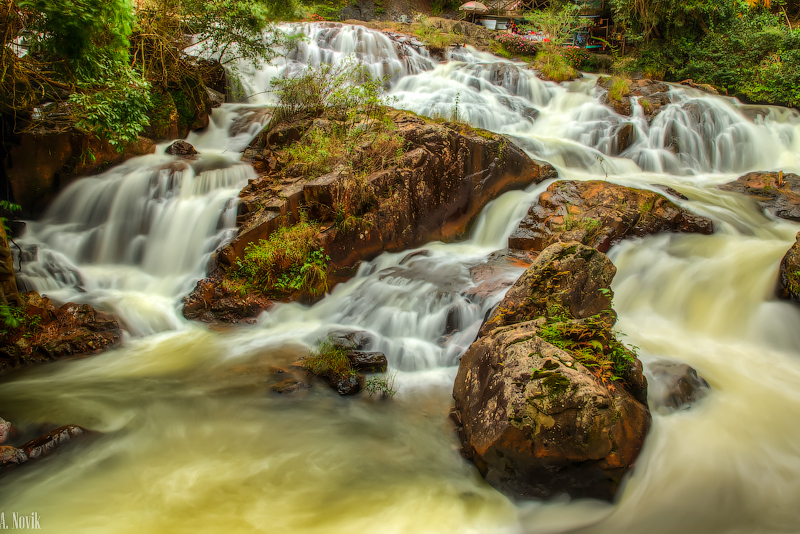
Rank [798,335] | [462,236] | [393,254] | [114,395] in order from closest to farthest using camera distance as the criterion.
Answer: [114,395] < [798,335] < [393,254] < [462,236]

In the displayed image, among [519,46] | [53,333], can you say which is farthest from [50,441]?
[519,46]

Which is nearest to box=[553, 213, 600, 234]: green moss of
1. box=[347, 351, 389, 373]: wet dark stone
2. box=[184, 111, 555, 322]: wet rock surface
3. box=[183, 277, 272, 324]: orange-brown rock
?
box=[184, 111, 555, 322]: wet rock surface

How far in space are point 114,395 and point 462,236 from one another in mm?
5800

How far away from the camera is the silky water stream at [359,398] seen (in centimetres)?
343

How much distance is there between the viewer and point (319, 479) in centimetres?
384

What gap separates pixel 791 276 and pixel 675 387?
2.65 metres

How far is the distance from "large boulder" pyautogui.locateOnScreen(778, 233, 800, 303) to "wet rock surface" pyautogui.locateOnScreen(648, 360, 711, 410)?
206 centimetres

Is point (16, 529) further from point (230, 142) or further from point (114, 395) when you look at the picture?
point (230, 142)

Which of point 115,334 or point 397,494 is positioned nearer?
point 397,494

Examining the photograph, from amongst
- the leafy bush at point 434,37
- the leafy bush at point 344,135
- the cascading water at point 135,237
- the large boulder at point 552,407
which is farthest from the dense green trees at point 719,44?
the cascading water at point 135,237

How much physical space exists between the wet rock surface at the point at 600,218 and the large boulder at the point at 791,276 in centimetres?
173

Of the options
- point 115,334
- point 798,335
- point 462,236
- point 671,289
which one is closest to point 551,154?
point 462,236

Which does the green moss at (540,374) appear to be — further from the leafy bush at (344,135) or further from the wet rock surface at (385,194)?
the leafy bush at (344,135)

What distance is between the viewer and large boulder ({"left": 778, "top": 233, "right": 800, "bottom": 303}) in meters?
5.47
